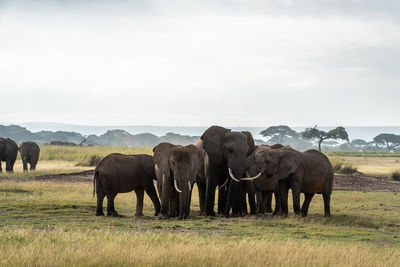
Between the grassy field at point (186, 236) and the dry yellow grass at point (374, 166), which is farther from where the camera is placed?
the dry yellow grass at point (374, 166)

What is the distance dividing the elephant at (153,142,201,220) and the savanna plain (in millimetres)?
559

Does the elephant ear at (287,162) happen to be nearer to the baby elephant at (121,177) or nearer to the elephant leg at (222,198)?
the elephant leg at (222,198)

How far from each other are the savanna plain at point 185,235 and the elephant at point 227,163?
55 centimetres

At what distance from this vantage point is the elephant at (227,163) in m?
16.7

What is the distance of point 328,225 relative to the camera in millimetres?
15133

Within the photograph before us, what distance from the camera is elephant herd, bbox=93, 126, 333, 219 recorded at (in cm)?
1572

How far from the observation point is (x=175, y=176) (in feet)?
50.2

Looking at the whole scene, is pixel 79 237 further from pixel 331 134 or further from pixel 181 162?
pixel 331 134

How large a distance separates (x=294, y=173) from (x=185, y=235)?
5.54 metres

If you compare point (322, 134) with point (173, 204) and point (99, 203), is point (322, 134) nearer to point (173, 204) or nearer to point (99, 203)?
point (173, 204)

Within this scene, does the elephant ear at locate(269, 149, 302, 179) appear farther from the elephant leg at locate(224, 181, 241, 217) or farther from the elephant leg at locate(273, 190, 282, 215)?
the elephant leg at locate(224, 181, 241, 217)

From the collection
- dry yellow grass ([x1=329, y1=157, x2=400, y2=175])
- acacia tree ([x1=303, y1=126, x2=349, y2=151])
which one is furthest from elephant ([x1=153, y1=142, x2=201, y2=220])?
acacia tree ([x1=303, y1=126, x2=349, y2=151])

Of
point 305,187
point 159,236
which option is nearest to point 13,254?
point 159,236

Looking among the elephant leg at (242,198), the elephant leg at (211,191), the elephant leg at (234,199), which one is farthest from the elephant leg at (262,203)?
the elephant leg at (211,191)
